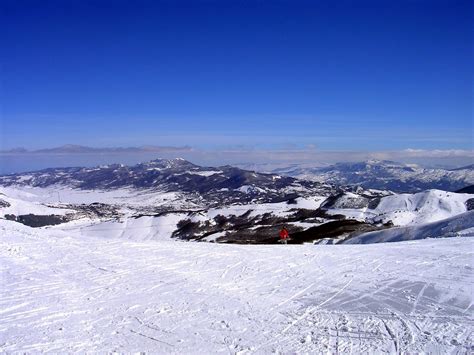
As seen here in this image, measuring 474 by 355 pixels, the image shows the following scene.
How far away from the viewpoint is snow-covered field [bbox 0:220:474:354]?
1020 cm

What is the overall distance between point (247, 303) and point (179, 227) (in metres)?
140

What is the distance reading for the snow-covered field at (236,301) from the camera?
10.2 m

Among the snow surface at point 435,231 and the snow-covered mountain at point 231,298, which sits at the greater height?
the snow-covered mountain at point 231,298

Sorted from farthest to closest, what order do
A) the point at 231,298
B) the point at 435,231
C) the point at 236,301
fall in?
the point at 435,231, the point at 231,298, the point at 236,301

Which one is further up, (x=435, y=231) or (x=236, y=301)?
(x=236, y=301)

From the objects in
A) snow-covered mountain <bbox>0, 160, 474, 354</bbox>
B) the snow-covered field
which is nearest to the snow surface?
snow-covered mountain <bbox>0, 160, 474, 354</bbox>

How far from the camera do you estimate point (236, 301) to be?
45.4 ft

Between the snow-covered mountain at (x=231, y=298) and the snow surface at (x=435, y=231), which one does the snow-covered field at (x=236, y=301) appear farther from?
the snow surface at (x=435, y=231)

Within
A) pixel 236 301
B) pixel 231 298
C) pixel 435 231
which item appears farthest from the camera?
pixel 435 231

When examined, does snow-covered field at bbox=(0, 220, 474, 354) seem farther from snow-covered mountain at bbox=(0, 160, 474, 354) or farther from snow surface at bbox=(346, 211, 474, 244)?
snow surface at bbox=(346, 211, 474, 244)

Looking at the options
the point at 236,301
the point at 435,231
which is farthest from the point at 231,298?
the point at 435,231

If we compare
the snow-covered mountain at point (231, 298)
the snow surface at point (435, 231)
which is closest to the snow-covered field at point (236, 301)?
the snow-covered mountain at point (231, 298)

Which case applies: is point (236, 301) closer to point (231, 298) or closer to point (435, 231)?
point (231, 298)

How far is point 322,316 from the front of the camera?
39.5ft
